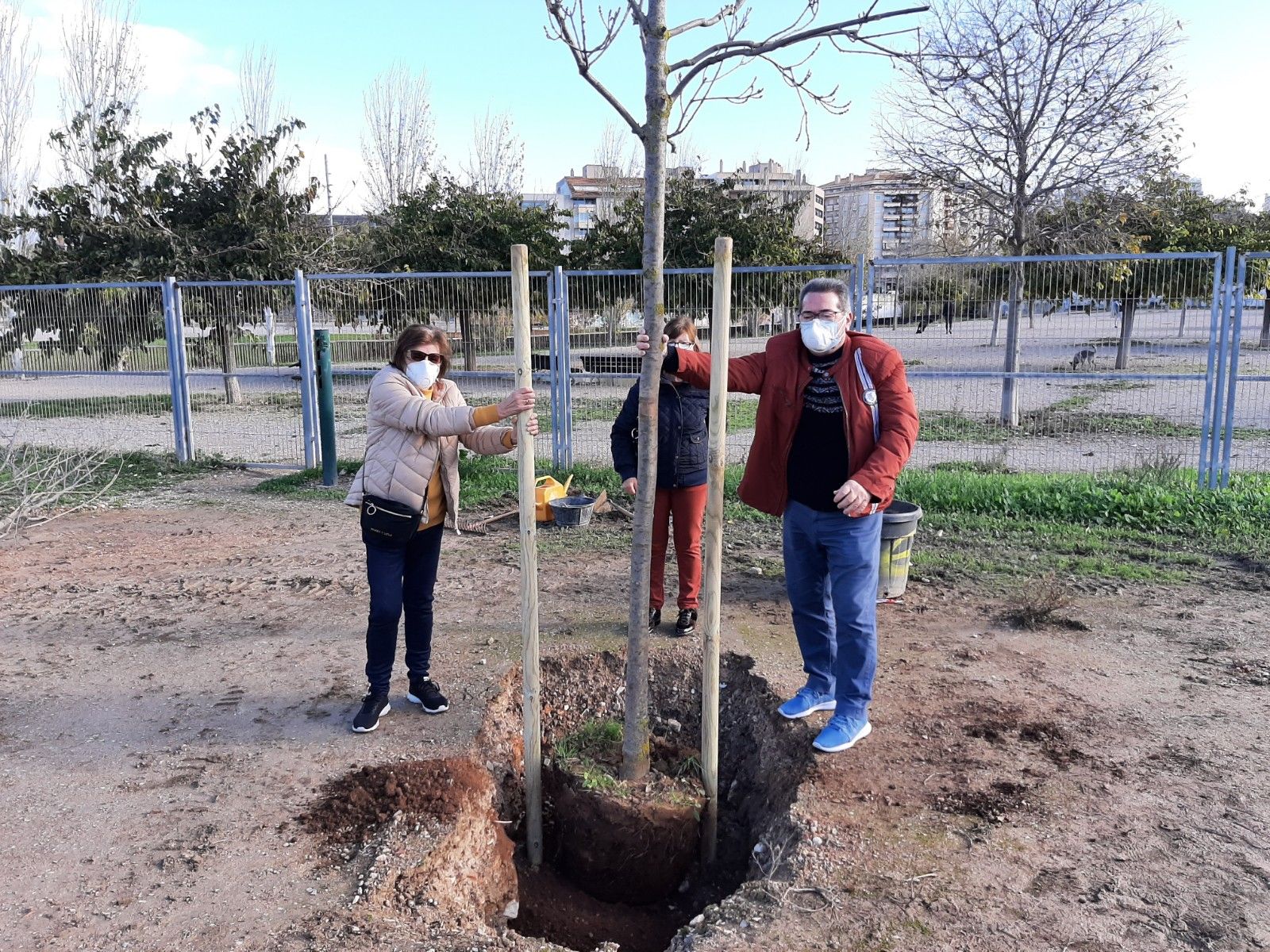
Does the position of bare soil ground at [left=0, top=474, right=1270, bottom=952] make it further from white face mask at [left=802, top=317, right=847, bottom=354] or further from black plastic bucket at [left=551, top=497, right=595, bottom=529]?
white face mask at [left=802, top=317, right=847, bottom=354]

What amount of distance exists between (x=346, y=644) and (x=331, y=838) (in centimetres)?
205

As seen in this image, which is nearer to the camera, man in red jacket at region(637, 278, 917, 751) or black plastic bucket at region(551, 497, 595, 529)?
man in red jacket at region(637, 278, 917, 751)

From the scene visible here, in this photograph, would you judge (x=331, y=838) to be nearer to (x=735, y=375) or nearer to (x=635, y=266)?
(x=735, y=375)

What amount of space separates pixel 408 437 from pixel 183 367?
26.5 ft

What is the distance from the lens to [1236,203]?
78.6 ft

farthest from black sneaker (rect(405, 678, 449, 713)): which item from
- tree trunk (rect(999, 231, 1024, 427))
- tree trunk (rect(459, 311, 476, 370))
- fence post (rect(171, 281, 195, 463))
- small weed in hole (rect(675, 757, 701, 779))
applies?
fence post (rect(171, 281, 195, 463))

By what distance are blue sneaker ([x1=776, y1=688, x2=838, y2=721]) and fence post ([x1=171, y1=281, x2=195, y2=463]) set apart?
9.05 meters

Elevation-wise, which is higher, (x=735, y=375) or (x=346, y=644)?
(x=735, y=375)

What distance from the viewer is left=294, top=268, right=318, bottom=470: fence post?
10000mm

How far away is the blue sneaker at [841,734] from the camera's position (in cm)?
398

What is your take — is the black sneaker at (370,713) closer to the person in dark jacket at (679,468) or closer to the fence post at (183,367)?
the person in dark jacket at (679,468)

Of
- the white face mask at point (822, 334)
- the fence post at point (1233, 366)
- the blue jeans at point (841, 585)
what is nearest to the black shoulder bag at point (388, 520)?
the blue jeans at point (841, 585)

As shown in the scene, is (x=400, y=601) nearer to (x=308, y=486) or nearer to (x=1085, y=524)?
(x=1085, y=524)

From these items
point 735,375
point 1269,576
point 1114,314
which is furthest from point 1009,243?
point 735,375
